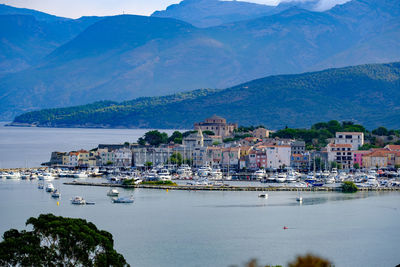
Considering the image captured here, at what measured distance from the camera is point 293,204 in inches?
1919

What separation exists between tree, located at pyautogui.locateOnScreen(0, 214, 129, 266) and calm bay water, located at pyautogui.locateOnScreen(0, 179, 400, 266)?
833cm

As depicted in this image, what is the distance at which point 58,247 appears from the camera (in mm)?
22016

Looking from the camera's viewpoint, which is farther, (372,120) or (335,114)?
(335,114)

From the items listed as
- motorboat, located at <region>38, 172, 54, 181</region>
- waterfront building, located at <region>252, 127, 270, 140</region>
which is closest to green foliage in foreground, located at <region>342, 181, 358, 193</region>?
motorboat, located at <region>38, 172, 54, 181</region>

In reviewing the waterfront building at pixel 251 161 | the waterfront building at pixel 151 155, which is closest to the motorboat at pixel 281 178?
the waterfront building at pixel 251 161

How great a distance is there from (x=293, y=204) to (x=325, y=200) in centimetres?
336

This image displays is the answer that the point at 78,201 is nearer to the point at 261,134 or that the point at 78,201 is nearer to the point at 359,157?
the point at 359,157

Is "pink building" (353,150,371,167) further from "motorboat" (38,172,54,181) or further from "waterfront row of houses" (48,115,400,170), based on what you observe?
"motorboat" (38,172,54,181)

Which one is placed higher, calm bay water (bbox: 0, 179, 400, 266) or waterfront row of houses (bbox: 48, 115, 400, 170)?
waterfront row of houses (bbox: 48, 115, 400, 170)

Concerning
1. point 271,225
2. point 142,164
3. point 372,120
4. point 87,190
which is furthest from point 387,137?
point 372,120

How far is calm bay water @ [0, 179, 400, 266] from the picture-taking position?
3269 cm

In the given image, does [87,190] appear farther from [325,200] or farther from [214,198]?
[325,200]

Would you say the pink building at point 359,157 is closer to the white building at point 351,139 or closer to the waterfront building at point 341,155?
the waterfront building at point 341,155

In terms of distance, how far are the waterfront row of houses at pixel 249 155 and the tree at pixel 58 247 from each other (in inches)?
1905
